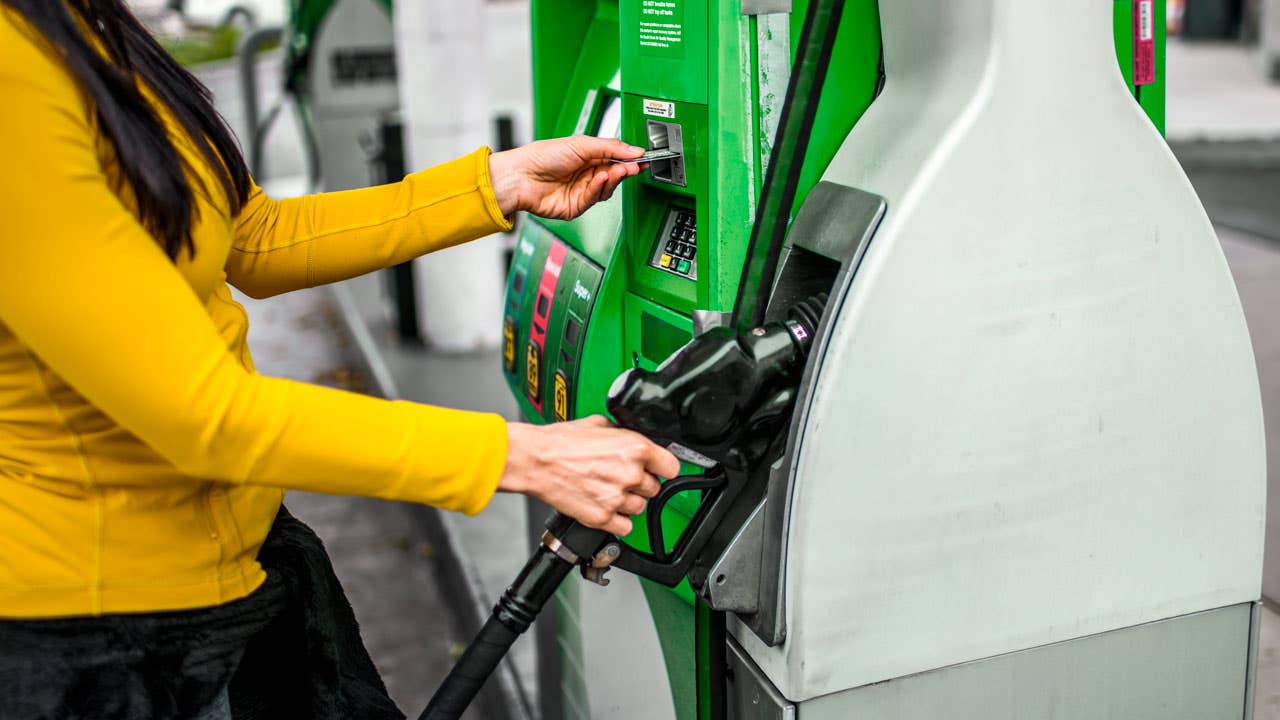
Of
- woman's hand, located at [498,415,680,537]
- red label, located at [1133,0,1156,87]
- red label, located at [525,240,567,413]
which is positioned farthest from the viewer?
red label, located at [525,240,567,413]

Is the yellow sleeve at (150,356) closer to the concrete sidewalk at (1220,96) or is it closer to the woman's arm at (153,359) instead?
the woman's arm at (153,359)

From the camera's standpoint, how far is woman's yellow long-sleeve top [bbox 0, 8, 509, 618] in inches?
45.5

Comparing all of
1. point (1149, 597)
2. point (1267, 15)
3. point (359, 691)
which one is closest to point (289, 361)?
point (359, 691)

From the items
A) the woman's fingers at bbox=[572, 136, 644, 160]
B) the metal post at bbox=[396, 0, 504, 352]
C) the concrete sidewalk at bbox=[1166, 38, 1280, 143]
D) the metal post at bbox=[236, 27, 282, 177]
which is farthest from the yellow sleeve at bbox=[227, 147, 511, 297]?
the concrete sidewalk at bbox=[1166, 38, 1280, 143]

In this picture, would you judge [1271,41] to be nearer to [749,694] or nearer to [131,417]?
[749,694]

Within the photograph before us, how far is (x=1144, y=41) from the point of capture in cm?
164

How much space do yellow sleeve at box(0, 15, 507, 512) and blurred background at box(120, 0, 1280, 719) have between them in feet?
1.40

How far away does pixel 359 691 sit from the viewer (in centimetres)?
168

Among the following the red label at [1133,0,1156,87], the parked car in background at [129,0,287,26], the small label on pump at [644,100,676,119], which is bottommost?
the small label on pump at [644,100,676,119]

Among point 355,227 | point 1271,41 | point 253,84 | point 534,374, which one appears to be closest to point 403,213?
point 355,227

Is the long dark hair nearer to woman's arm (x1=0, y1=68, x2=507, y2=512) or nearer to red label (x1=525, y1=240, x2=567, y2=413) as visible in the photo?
woman's arm (x1=0, y1=68, x2=507, y2=512)

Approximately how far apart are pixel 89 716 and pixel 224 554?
21 cm

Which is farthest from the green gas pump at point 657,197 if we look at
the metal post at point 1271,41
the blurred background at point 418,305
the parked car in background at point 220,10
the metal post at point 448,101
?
the parked car in background at point 220,10

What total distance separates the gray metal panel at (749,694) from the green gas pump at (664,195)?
0.10ft
